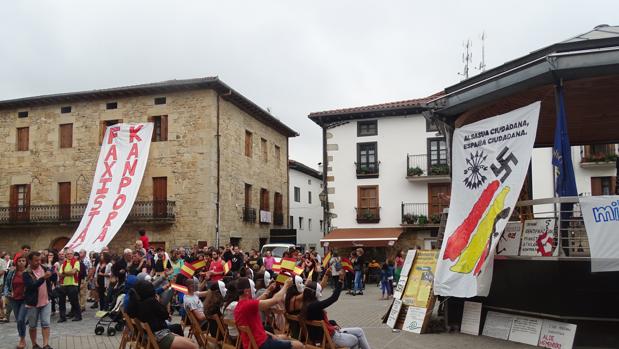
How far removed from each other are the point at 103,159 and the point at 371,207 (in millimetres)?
13137

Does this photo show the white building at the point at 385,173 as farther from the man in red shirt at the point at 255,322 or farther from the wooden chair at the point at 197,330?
the man in red shirt at the point at 255,322

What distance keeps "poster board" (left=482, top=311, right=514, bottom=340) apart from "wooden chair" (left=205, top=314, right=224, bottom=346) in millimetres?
4920

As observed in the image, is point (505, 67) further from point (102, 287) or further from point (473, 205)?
point (102, 287)

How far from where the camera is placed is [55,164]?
3055cm

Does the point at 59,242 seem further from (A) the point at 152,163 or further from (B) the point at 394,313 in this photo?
(B) the point at 394,313

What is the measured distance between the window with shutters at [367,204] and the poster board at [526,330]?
62.8 ft

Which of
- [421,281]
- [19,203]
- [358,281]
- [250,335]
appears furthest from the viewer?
[19,203]

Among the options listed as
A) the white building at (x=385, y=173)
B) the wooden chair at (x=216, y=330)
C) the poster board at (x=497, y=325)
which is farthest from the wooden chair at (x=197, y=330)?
the white building at (x=385, y=173)

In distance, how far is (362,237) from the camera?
27953mm

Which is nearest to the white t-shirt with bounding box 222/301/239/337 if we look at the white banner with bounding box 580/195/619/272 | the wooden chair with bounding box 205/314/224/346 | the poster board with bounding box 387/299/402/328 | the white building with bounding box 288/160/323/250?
the wooden chair with bounding box 205/314/224/346

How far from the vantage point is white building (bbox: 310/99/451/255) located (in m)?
28.6

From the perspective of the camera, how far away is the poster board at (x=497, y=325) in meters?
9.95

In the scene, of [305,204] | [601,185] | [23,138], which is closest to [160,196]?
[23,138]

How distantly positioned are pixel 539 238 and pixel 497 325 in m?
1.77
